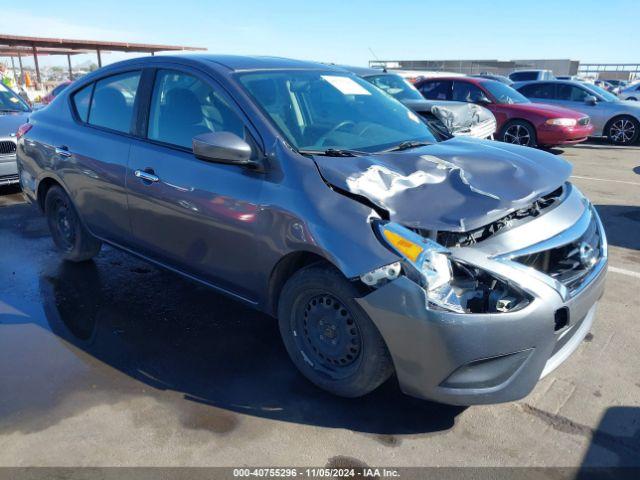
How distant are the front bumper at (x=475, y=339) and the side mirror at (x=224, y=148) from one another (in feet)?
3.47

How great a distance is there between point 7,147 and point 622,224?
7790mm

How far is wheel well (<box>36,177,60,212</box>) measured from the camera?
476cm

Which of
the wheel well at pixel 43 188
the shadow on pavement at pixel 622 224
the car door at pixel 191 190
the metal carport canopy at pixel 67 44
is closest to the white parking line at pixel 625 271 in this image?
the shadow on pavement at pixel 622 224

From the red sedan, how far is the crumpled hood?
8378mm

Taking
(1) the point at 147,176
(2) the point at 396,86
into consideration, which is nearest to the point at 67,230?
(1) the point at 147,176

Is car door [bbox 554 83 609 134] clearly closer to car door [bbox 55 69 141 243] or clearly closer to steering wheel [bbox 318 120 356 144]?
steering wheel [bbox 318 120 356 144]

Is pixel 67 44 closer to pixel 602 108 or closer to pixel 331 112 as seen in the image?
pixel 602 108

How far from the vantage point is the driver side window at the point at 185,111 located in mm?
3268

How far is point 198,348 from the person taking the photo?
347cm

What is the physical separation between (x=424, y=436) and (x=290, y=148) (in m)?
1.66

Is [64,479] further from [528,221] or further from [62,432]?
[528,221]

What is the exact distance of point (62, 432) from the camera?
2.69m

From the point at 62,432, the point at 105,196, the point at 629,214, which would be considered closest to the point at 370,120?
the point at 105,196

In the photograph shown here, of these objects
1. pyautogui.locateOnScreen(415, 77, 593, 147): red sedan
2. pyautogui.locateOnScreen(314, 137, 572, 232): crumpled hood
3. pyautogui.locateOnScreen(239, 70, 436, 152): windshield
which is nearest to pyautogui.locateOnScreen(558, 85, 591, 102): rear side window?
pyautogui.locateOnScreen(415, 77, 593, 147): red sedan
